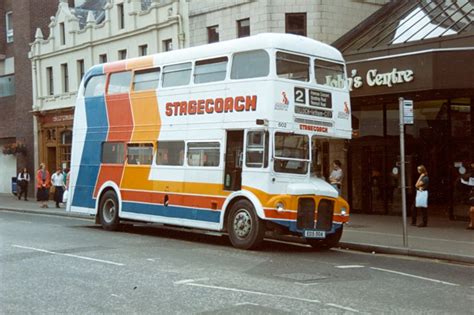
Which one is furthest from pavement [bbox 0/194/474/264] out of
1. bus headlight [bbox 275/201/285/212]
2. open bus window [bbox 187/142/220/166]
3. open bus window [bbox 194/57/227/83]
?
open bus window [bbox 194/57/227/83]

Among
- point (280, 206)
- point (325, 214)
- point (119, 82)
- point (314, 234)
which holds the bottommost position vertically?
point (314, 234)

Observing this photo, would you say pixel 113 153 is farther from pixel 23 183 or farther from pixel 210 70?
pixel 23 183

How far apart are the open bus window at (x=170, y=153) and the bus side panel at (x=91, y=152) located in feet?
8.14

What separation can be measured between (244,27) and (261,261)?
613 inches

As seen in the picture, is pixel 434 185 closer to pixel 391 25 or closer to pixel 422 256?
pixel 391 25

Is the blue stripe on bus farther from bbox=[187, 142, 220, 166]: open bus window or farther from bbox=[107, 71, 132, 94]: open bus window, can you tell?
bbox=[107, 71, 132, 94]: open bus window

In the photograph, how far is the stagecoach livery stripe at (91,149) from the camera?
18.1 metres

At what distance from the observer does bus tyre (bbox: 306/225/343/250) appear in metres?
14.2

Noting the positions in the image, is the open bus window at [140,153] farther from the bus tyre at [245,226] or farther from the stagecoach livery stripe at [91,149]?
the bus tyre at [245,226]

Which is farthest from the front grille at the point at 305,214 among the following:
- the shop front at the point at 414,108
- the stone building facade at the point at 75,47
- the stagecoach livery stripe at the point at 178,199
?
the stone building facade at the point at 75,47

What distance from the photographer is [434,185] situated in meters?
21.5

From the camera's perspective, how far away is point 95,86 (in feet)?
60.6

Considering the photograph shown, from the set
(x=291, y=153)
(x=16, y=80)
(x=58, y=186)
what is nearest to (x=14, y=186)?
(x=16, y=80)

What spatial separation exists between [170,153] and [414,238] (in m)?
6.13
